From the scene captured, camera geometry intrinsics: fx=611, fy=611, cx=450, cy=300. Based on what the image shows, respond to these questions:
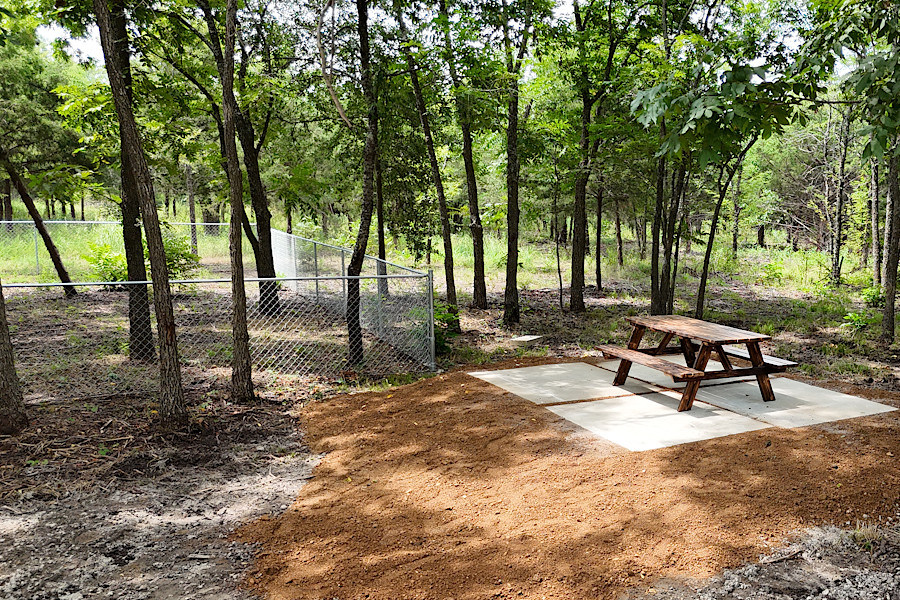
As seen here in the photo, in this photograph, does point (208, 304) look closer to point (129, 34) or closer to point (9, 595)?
point (129, 34)

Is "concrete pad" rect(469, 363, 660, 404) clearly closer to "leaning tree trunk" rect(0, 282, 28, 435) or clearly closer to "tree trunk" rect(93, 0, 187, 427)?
"tree trunk" rect(93, 0, 187, 427)

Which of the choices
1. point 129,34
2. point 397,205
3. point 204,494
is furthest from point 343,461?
point 397,205

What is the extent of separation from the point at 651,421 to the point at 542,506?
189 centimetres

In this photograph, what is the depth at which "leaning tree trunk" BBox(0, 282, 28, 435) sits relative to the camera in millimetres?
4547

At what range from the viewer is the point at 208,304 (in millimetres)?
11328

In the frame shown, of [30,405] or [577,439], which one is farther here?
[30,405]

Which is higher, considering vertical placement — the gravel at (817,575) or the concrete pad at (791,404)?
the concrete pad at (791,404)

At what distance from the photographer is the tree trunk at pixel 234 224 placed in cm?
526

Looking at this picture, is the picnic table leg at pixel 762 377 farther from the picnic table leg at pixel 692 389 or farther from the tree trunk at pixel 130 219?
the tree trunk at pixel 130 219

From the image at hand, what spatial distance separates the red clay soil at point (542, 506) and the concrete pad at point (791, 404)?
0.73 feet

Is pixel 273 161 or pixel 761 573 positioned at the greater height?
pixel 273 161

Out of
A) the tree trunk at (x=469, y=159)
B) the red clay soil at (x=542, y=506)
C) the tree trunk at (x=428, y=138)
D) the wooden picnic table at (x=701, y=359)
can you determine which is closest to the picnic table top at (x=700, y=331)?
the wooden picnic table at (x=701, y=359)

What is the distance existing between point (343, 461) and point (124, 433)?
1.88 m

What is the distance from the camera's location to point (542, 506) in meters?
3.59
